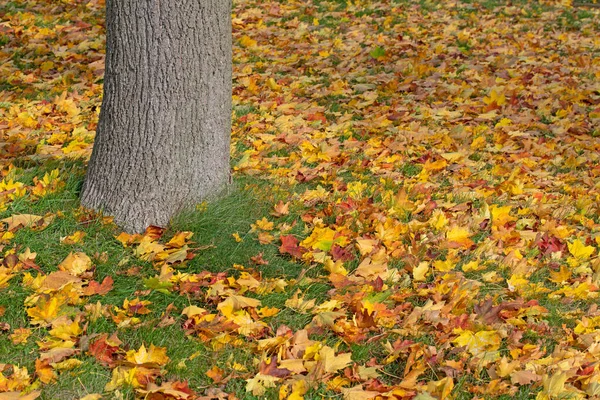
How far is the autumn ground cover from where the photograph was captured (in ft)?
8.84

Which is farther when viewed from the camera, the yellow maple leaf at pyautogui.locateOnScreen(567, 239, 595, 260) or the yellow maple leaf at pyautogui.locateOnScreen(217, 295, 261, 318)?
the yellow maple leaf at pyautogui.locateOnScreen(567, 239, 595, 260)

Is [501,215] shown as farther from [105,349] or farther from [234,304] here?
[105,349]

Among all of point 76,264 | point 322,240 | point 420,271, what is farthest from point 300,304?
point 76,264

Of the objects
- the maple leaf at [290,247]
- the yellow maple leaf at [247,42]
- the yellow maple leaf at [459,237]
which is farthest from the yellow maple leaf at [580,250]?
the yellow maple leaf at [247,42]

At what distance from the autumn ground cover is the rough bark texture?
0.14 m

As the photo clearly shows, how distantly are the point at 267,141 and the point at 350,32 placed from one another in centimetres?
313

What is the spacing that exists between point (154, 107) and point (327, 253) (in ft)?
3.57

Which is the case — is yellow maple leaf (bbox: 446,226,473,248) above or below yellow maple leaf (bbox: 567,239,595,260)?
above

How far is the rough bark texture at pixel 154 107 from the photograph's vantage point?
3.50m

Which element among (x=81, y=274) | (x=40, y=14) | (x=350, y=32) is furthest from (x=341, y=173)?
(x=40, y=14)

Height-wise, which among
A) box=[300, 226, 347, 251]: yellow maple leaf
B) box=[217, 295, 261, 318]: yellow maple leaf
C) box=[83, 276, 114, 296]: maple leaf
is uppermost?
box=[83, 276, 114, 296]: maple leaf

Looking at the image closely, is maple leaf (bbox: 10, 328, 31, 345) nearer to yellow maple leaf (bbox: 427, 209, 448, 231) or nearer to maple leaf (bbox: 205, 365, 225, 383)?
maple leaf (bbox: 205, 365, 225, 383)

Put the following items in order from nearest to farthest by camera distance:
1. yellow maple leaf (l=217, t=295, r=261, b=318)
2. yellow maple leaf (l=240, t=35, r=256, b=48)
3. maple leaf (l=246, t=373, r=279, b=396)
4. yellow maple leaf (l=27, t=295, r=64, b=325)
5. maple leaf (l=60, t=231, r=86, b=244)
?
1. maple leaf (l=246, t=373, r=279, b=396)
2. yellow maple leaf (l=27, t=295, r=64, b=325)
3. yellow maple leaf (l=217, t=295, r=261, b=318)
4. maple leaf (l=60, t=231, r=86, b=244)
5. yellow maple leaf (l=240, t=35, r=256, b=48)

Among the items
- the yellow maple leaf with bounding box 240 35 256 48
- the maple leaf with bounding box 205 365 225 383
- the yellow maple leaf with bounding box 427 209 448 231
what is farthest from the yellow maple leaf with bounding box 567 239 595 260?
the yellow maple leaf with bounding box 240 35 256 48
